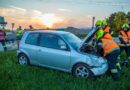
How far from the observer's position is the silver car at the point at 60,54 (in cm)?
1020

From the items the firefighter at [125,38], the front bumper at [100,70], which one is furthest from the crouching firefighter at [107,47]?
the firefighter at [125,38]

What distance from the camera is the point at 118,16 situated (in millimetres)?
62625

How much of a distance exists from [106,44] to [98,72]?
991mm

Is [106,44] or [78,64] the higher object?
[106,44]

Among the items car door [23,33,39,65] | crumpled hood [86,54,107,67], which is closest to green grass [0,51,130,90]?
crumpled hood [86,54,107,67]

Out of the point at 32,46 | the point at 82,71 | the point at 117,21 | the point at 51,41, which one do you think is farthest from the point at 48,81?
the point at 117,21

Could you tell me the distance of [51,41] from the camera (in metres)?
11.5

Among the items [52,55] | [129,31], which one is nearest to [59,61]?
[52,55]

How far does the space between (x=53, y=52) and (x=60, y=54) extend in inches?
14.8

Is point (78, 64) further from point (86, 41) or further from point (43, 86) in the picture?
point (43, 86)

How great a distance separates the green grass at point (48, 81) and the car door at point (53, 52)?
33 cm

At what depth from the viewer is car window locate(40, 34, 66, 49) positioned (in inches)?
441

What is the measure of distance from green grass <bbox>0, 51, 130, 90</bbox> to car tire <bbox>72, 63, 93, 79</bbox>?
26 cm

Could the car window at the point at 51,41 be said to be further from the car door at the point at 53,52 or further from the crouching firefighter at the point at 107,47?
the crouching firefighter at the point at 107,47
